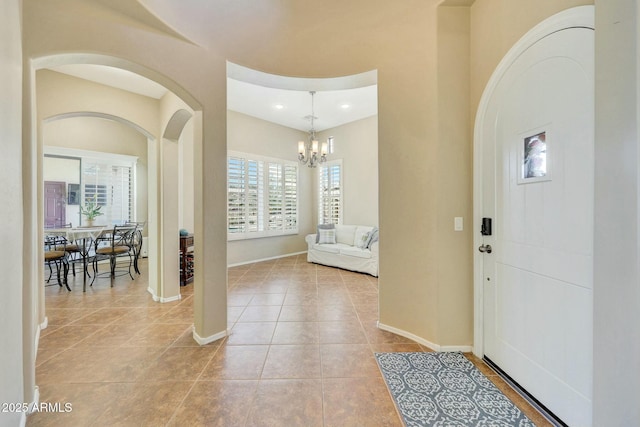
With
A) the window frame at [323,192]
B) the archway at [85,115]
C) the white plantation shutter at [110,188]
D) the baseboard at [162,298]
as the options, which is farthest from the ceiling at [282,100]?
the white plantation shutter at [110,188]

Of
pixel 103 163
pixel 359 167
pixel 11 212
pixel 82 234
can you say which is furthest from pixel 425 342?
pixel 103 163

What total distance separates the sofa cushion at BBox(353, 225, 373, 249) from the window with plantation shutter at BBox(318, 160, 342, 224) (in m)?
0.98

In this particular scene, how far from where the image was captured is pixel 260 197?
585 cm

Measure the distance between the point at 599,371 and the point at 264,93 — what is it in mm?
4927

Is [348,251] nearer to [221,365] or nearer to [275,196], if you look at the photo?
[275,196]

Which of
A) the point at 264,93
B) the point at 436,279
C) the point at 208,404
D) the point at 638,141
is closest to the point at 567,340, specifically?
the point at 436,279

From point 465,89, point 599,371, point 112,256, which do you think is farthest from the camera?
point 112,256

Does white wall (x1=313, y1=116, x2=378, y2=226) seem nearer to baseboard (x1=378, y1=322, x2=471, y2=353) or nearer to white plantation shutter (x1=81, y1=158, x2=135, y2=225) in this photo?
baseboard (x1=378, y1=322, x2=471, y2=353)

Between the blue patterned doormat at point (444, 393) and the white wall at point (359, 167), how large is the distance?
12.5ft

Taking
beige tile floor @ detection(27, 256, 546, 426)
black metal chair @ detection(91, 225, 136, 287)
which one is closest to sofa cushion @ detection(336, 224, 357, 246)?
beige tile floor @ detection(27, 256, 546, 426)

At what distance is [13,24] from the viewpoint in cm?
127

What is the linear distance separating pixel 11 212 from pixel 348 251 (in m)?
4.46

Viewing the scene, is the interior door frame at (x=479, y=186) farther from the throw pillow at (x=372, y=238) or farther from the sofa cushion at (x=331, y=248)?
the sofa cushion at (x=331, y=248)

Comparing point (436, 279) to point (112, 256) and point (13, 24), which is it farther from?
point (112, 256)
